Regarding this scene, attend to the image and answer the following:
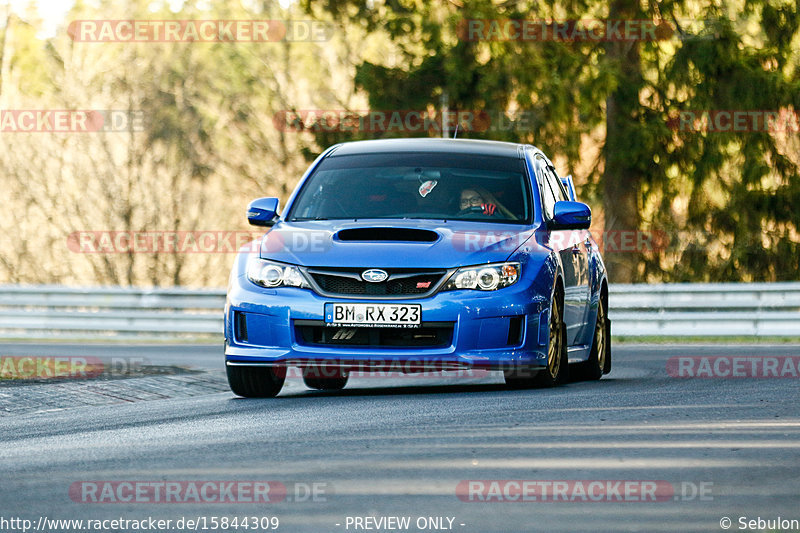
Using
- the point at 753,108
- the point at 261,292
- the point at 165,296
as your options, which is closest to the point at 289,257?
the point at 261,292

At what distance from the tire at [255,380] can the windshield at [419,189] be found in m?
1.14

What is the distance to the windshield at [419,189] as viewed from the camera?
10.8 m

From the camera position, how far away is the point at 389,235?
1009cm

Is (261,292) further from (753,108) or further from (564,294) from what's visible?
(753,108)

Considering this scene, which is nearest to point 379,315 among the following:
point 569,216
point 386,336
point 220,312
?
point 386,336

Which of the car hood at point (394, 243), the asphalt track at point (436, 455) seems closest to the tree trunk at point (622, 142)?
the asphalt track at point (436, 455)

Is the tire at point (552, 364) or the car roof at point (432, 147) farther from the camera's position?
the car roof at point (432, 147)

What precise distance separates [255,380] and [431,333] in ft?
4.66

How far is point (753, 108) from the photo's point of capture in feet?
91.0

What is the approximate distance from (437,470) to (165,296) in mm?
21009

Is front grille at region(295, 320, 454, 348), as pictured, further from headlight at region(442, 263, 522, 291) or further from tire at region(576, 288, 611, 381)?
tire at region(576, 288, 611, 381)

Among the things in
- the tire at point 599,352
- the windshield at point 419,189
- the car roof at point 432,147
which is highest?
the car roof at point 432,147

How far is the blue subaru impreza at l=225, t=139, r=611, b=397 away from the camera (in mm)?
9805

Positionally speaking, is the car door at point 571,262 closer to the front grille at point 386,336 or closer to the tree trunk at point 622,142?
the front grille at point 386,336
